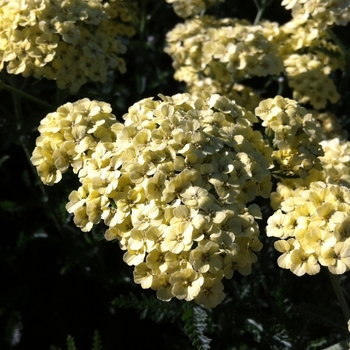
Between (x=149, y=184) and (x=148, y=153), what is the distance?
161 millimetres

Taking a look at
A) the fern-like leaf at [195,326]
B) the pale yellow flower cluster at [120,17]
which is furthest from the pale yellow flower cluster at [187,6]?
the fern-like leaf at [195,326]

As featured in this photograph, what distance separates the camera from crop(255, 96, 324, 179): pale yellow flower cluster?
265 cm

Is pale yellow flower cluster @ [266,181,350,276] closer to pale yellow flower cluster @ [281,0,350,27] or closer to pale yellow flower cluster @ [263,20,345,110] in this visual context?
pale yellow flower cluster @ [263,20,345,110]

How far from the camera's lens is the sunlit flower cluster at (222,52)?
331 centimetres

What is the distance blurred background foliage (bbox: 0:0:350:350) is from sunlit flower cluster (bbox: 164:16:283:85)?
0.52 m

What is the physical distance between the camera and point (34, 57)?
118 inches

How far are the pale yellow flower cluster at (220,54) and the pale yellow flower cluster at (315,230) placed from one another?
118 cm

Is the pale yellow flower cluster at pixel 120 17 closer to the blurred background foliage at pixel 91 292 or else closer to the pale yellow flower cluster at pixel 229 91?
the blurred background foliage at pixel 91 292

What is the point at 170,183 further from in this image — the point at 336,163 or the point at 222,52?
the point at 222,52

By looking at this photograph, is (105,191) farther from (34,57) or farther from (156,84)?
(156,84)

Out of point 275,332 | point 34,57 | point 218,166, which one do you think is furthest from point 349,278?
point 34,57

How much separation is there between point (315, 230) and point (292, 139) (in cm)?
63

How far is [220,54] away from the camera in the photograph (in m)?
3.36

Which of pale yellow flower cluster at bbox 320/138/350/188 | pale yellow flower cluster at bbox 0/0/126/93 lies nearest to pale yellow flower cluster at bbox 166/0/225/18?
pale yellow flower cluster at bbox 0/0/126/93
